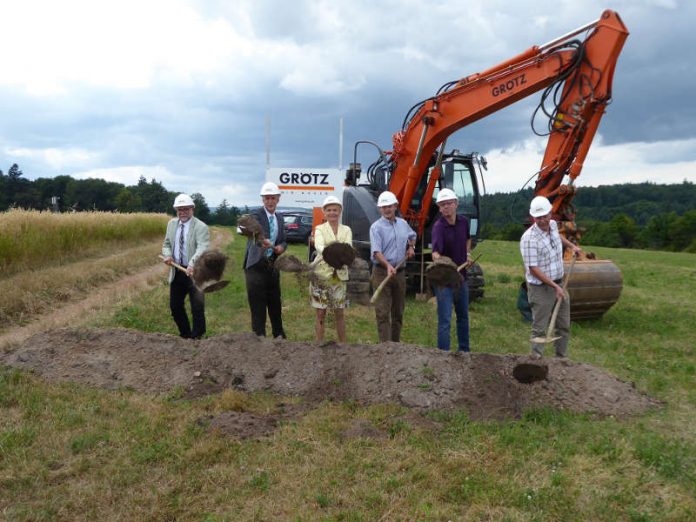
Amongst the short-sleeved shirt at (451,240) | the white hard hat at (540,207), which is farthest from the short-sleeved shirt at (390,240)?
the white hard hat at (540,207)

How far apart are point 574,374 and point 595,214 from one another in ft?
188

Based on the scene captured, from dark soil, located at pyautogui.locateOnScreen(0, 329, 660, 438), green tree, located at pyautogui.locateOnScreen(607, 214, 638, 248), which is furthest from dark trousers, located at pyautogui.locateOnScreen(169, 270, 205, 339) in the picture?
green tree, located at pyautogui.locateOnScreen(607, 214, 638, 248)

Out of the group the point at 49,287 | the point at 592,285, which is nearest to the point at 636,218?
the point at 592,285

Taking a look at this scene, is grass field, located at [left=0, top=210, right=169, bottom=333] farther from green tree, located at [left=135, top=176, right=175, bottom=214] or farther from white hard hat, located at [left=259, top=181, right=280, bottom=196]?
green tree, located at [left=135, top=176, right=175, bottom=214]

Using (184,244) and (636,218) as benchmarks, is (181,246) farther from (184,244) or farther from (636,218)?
(636,218)

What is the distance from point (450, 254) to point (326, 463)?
10.3 ft

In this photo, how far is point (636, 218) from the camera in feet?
175

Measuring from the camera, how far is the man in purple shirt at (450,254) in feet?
20.4

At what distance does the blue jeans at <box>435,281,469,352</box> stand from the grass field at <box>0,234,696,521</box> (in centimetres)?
154

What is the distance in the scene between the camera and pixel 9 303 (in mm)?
9422

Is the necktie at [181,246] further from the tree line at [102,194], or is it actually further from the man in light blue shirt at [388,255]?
the tree line at [102,194]

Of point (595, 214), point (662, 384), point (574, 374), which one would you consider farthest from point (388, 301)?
point (595, 214)

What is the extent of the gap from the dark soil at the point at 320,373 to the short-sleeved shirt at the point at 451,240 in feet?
4.01

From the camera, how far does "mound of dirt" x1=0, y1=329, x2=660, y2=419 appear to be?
16.7 ft
